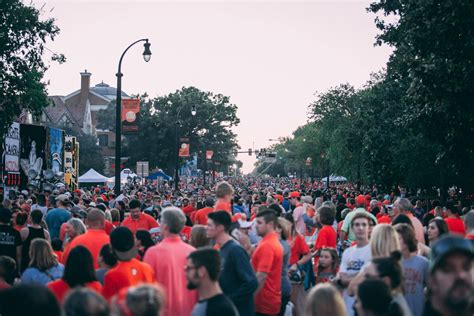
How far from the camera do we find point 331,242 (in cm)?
1084

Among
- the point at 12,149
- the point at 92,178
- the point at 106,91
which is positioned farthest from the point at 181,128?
the point at 106,91

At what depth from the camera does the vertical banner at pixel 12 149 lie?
31.2 m

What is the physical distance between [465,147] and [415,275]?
15.5 m

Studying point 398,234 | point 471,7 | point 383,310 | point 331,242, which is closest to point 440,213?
point 331,242

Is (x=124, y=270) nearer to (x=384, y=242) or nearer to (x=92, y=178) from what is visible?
(x=384, y=242)

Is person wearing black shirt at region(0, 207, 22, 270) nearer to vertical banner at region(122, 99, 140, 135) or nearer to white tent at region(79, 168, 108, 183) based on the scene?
vertical banner at region(122, 99, 140, 135)

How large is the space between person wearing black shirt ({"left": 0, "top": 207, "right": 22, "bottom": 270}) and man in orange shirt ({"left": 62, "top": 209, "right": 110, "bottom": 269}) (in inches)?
77.6

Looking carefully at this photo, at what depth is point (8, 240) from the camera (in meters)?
10.1

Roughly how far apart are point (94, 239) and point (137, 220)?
4.19 m

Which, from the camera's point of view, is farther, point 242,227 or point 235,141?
point 235,141

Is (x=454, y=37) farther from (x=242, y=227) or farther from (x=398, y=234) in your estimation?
(x=398, y=234)

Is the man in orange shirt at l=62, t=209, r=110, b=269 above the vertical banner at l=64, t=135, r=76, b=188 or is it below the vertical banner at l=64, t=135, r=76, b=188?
below

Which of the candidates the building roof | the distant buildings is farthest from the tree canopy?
the building roof

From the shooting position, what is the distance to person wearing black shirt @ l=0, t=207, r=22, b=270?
1006 centimetres
